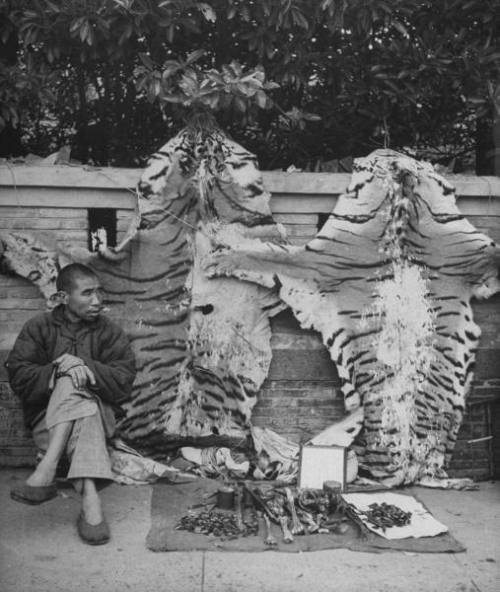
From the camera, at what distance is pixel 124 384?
414 centimetres

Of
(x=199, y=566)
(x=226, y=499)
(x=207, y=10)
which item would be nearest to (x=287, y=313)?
(x=226, y=499)

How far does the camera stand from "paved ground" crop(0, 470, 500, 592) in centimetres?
333

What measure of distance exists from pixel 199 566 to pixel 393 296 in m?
2.24

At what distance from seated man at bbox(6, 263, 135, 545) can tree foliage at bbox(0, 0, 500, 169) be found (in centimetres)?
151

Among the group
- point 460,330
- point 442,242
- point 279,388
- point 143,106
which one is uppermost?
point 143,106

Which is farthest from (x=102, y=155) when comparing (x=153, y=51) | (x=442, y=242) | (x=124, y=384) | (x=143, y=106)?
(x=442, y=242)

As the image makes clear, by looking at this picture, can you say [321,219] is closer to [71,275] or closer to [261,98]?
[261,98]

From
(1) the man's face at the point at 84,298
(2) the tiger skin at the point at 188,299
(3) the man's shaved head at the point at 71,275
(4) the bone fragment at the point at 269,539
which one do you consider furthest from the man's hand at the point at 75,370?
(4) the bone fragment at the point at 269,539

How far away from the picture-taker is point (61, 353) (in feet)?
13.7

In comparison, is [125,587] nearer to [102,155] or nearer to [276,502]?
[276,502]

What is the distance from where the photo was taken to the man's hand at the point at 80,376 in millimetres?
3918

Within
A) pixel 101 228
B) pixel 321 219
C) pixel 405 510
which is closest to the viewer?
pixel 405 510

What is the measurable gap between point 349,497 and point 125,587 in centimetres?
165

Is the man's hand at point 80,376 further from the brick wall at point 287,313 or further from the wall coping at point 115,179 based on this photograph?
the wall coping at point 115,179
